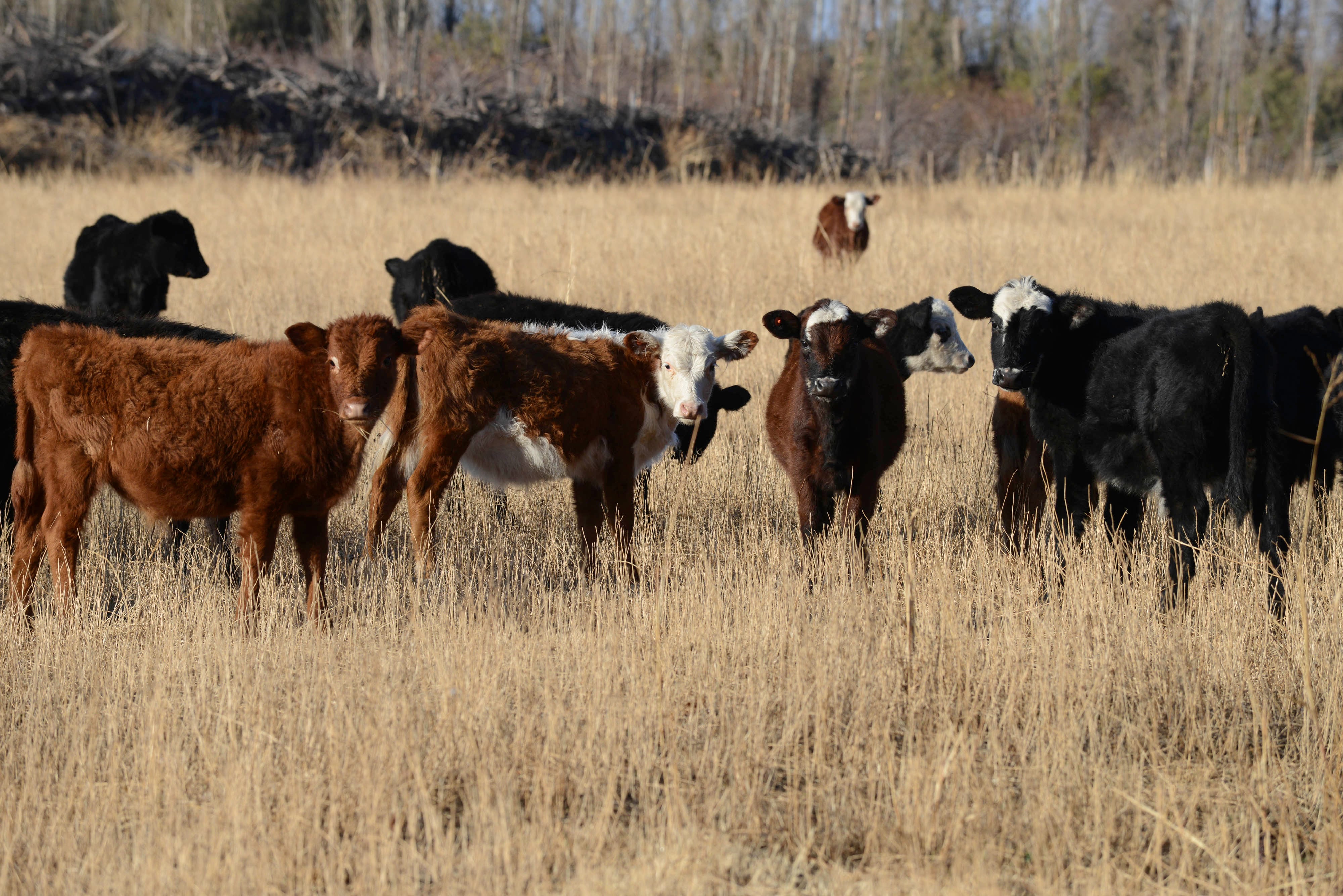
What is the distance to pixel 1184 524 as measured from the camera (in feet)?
17.9

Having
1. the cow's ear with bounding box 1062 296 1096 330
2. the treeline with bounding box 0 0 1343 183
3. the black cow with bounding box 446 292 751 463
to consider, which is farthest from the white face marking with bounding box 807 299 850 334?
the treeline with bounding box 0 0 1343 183

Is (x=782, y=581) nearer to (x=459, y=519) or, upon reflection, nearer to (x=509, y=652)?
(x=509, y=652)

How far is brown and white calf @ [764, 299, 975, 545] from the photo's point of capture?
20.3 feet

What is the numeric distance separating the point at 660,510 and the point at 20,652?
3.74m

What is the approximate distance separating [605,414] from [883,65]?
3535cm

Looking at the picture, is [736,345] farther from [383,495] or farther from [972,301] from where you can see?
[383,495]

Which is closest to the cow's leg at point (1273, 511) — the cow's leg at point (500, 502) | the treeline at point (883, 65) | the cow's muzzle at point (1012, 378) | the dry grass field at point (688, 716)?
the dry grass field at point (688, 716)

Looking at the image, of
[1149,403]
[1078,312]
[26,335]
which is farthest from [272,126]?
[1149,403]

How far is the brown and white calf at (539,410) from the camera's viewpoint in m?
5.94

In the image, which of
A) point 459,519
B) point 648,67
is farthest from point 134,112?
point 648,67

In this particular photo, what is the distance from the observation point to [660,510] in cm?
750

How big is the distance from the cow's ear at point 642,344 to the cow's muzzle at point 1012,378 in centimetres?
184

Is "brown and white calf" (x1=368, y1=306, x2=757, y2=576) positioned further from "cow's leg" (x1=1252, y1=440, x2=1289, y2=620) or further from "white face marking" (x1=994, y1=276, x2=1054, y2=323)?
"cow's leg" (x1=1252, y1=440, x2=1289, y2=620)

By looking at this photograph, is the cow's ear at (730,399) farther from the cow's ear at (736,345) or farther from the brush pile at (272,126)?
the brush pile at (272,126)
